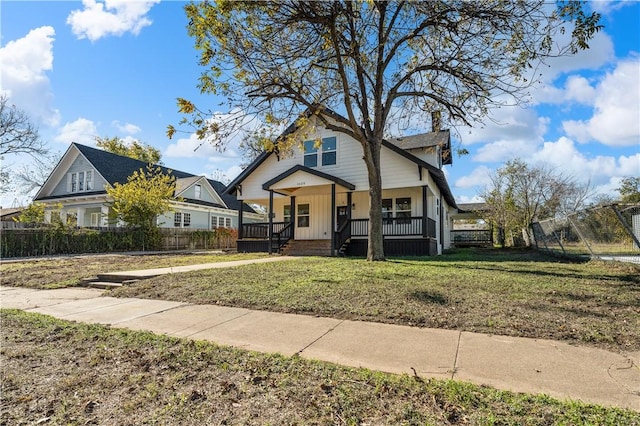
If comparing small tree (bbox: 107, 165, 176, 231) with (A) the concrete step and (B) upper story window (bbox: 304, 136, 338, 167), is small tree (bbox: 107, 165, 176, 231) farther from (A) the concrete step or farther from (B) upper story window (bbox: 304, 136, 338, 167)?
(A) the concrete step

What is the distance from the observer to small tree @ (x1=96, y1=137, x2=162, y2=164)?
41500 millimetres

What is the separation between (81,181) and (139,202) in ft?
28.9

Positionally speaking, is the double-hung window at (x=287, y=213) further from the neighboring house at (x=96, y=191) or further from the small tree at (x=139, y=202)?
the small tree at (x=139, y=202)

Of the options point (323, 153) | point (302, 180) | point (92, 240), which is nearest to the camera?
point (302, 180)

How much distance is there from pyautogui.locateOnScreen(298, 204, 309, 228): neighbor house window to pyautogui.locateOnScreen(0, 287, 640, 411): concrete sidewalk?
13.9 meters

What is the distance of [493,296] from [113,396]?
5133 mm

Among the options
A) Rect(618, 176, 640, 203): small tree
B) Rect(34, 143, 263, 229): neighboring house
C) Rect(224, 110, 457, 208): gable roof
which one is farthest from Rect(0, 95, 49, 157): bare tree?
Rect(618, 176, 640, 203): small tree

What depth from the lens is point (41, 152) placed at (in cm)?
2761

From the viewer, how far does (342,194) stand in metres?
18.2

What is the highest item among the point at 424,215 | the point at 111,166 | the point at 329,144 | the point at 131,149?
the point at 131,149

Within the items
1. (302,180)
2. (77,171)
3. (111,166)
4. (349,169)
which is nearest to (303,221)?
(302,180)

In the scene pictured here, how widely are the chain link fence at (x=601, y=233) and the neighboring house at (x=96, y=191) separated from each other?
1814 centimetres

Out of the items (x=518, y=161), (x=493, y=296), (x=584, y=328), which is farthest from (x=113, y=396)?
(x=518, y=161)

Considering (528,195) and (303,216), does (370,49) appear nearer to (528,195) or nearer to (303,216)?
(303,216)
